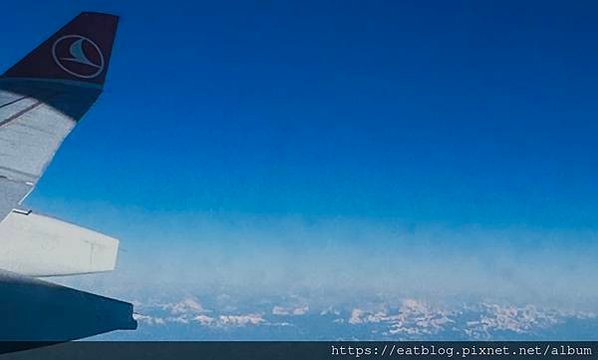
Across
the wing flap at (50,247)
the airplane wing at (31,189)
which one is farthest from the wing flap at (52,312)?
the wing flap at (50,247)

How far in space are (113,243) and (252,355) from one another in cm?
212

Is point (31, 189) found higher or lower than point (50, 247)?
higher

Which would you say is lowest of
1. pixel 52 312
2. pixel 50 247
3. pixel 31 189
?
pixel 52 312

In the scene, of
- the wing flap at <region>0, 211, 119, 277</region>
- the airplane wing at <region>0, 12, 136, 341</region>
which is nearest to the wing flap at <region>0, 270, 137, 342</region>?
the airplane wing at <region>0, 12, 136, 341</region>

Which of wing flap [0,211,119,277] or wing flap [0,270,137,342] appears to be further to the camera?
wing flap [0,211,119,277]

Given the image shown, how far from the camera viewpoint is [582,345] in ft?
16.6

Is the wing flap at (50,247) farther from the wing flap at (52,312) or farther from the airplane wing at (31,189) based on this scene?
the wing flap at (52,312)

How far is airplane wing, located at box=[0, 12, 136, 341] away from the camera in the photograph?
91.3 inches

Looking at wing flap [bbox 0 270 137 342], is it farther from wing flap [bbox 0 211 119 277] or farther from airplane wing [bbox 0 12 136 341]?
wing flap [bbox 0 211 119 277]

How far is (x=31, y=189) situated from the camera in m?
2.41

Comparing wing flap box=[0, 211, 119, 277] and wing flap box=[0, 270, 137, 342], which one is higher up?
wing flap box=[0, 211, 119, 277]

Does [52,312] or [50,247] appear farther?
[50,247]

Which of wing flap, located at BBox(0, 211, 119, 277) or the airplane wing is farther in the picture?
wing flap, located at BBox(0, 211, 119, 277)

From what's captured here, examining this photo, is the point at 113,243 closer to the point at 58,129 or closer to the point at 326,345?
the point at 58,129
